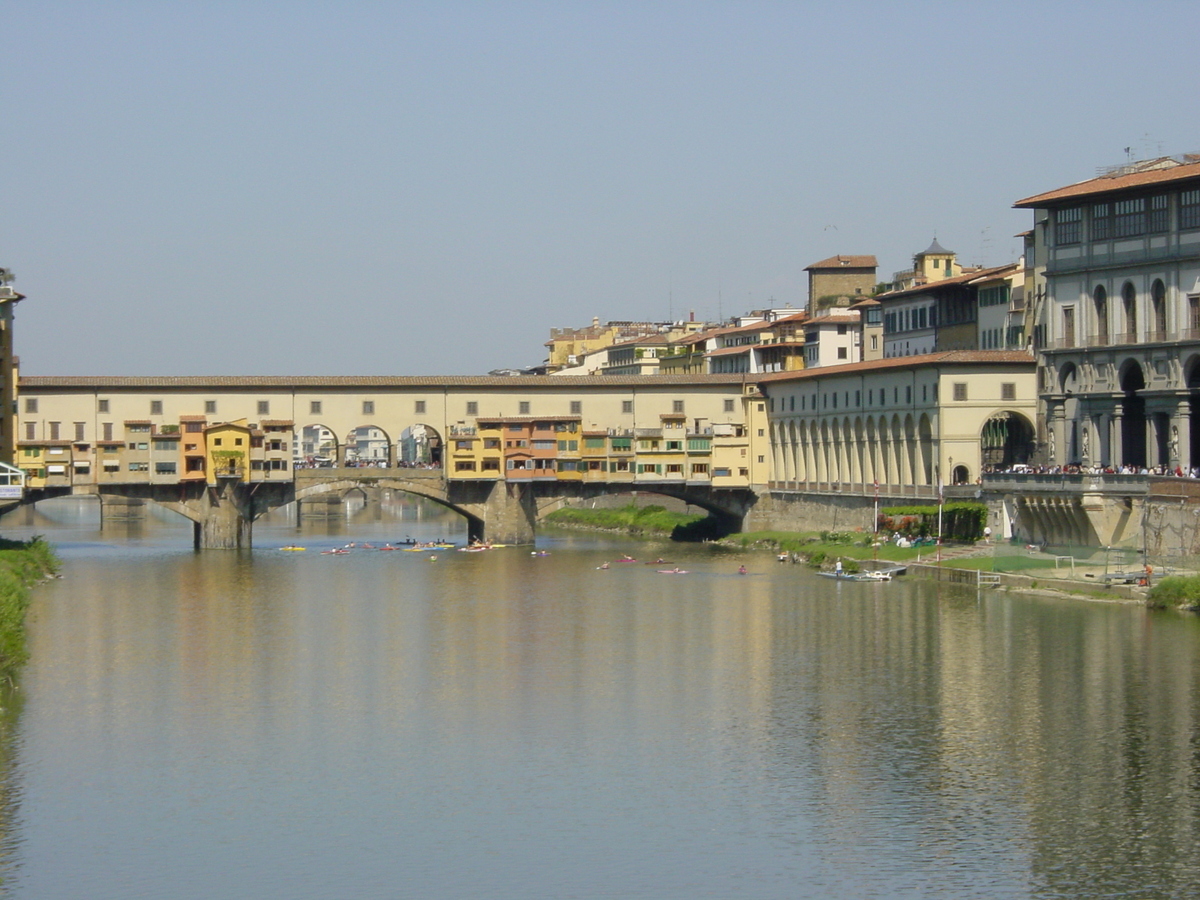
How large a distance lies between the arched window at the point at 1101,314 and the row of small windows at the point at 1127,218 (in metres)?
2.39

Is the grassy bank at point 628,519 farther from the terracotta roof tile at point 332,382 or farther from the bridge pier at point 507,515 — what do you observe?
the bridge pier at point 507,515

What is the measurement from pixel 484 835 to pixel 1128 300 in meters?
→ 57.4

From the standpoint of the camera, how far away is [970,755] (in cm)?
4303

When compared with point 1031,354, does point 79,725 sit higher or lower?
lower

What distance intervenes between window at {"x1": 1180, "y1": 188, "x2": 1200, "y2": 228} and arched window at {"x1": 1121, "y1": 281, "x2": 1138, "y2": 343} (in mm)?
4442

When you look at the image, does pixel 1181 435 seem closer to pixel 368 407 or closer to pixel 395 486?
pixel 395 486

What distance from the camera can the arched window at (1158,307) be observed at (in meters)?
84.6

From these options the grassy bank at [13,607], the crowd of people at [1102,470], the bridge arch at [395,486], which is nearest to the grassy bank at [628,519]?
the bridge arch at [395,486]

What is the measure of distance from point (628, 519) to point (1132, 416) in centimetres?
5018

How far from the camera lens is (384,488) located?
4434 inches

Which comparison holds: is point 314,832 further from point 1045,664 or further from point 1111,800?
point 1045,664

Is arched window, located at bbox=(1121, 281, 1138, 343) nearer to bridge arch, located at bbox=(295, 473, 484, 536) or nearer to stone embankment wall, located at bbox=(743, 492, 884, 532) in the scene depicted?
stone embankment wall, located at bbox=(743, 492, 884, 532)

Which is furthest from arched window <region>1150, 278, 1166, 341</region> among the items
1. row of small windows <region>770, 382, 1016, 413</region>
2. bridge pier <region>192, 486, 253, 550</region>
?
bridge pier <region>192, 486, 253, 550</region>

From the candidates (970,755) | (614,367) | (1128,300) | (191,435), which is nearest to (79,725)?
(970,755)
